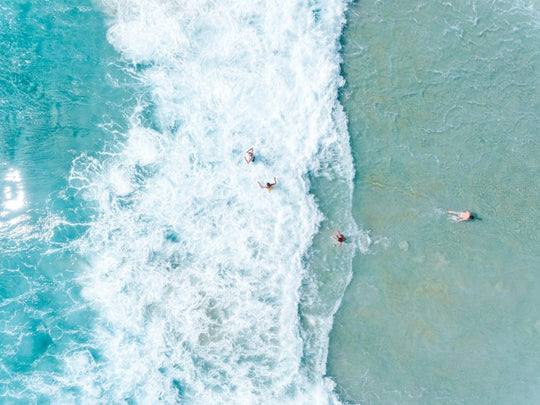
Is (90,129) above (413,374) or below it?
above

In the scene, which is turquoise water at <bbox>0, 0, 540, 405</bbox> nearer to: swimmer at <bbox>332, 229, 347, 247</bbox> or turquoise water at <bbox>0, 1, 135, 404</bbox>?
turquoise water at <bbox>0, 1, 135, 404</bbox>

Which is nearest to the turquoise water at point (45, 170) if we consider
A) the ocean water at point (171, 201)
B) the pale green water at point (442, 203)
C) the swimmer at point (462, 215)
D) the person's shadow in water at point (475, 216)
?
the ocean water at point (171, 201)

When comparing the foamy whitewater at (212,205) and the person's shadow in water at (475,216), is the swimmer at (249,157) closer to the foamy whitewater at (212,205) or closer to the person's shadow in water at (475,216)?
the foamy whitewater at (212,205)

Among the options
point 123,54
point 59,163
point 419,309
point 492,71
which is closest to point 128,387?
point 59,163

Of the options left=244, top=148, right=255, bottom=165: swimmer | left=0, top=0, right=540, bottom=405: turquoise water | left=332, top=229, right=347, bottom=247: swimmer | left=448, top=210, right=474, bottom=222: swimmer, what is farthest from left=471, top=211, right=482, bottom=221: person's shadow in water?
left=244, top=148, right=255, bottom=165: swimmer

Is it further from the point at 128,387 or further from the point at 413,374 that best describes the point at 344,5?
the point at 128,387

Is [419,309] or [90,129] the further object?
[90,129]

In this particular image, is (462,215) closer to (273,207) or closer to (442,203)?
(442,203)
